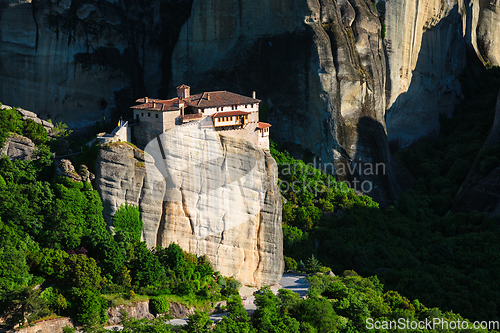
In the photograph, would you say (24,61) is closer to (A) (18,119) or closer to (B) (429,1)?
(A) (18,119)

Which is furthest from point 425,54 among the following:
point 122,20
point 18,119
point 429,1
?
point 18,119

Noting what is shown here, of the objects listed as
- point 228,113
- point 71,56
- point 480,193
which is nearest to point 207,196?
point 228,113

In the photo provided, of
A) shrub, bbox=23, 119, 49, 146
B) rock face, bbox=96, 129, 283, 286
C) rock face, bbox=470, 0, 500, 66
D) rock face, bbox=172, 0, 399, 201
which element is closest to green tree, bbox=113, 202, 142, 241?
rock face, bbox=96, 129, 283, 286

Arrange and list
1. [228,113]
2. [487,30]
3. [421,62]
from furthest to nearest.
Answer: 1. [487,30]
2. [421,62]
3. [228,113]

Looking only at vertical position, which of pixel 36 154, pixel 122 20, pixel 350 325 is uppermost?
pixel 122 20

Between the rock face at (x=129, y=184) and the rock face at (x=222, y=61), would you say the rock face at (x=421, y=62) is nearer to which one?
the rock face at (x=222, y=61)

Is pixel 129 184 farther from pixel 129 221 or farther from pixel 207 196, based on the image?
pixel 207 196

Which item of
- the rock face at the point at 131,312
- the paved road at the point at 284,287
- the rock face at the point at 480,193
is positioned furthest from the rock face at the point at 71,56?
the rock face at the point at 480,193

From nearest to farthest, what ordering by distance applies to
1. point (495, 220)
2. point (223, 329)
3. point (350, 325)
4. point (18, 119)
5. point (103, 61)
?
1. point (223, 329)
2. point (350, 325)
3. point (18, 119)
4. point (495, 220)
5. point (103, 61)
